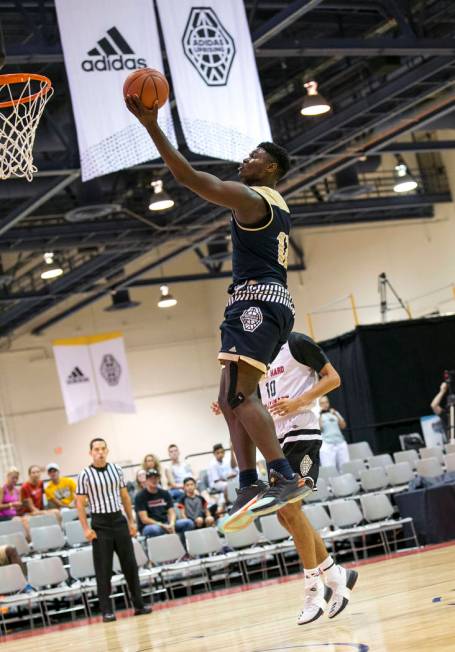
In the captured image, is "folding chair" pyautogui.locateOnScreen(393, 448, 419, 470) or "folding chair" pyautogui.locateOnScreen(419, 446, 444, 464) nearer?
"folding chair" pyautogui.locateOnScreen(419, 446, 444, 464)

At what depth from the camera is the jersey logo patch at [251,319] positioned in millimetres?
5074

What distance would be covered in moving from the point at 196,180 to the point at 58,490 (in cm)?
1213

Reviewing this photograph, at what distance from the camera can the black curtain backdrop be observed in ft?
67.9

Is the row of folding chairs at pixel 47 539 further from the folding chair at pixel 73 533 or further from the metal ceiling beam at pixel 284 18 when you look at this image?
the metal ceiling beam at pixel 284 18

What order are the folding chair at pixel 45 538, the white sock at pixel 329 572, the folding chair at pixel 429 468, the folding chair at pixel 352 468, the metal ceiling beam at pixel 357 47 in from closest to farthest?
the white sock at pixel 329 572, the folding chair at pixel 45 538, the metal ceiling beam at pixel 357 47, the folding chair at pixel 429 468, the folding chair at pixel 352 468

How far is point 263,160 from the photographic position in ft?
17.5

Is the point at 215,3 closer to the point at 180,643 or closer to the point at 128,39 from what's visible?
the point at 128,39

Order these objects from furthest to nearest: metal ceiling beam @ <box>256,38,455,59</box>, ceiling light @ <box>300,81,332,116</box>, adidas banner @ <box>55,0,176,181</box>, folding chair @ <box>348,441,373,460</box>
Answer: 1. folding chair @ <box>348,441,373,460</box>
2. ceiling light @ <box>300,81,332,116</box>
3. metal ceiling beam @ <box>256,38,455,59</box>
4. adidas banner @ <box>55,0,176,181</box>

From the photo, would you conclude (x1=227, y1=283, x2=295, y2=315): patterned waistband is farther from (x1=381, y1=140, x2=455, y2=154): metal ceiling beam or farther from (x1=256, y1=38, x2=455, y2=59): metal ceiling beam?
(x1=381, y1=140, x2=455, y2=154): metal ceiling beam

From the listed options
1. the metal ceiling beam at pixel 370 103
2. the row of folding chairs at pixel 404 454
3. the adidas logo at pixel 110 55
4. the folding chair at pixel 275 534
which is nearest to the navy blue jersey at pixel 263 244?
the adidas logo at pixel 110 55

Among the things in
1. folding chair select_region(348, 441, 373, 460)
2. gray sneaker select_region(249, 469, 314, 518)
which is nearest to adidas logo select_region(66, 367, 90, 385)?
folding chair select_region(348, 441, 373, 460)

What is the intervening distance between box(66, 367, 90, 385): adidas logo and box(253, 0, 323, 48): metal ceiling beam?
13.0 m

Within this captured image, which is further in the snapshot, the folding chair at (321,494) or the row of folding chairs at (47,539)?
the folding chair at (321,494)

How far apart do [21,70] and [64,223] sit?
5.80 meters
